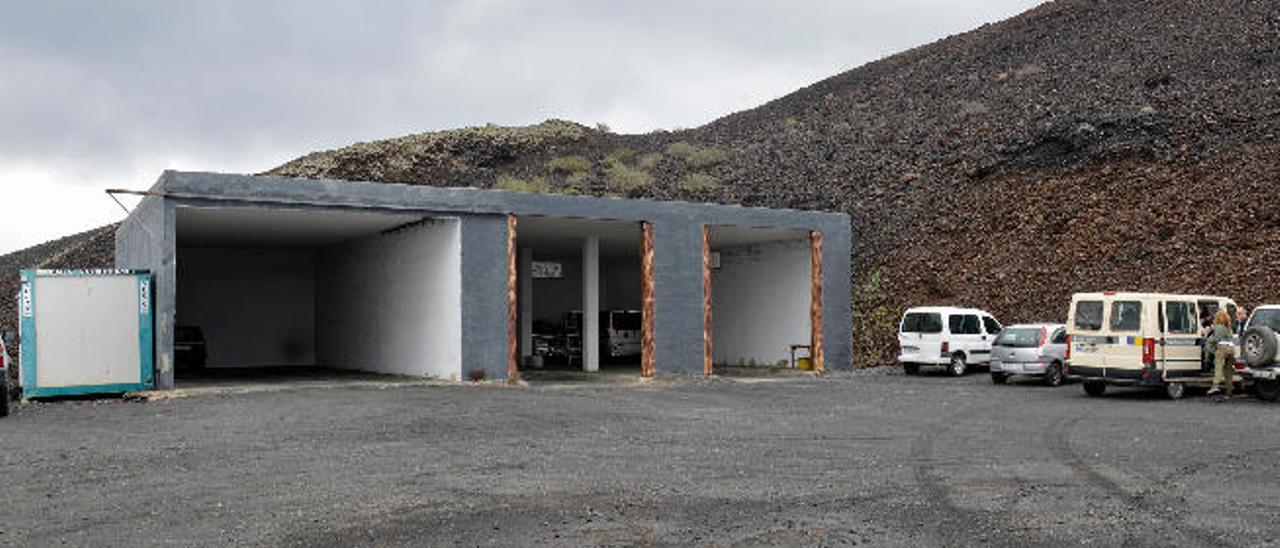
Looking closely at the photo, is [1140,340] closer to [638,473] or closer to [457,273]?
[638,473]

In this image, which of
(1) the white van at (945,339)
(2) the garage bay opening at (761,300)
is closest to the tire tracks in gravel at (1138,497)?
(1) the white van at (945,339)

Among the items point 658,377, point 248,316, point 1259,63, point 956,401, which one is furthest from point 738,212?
point 1259,63

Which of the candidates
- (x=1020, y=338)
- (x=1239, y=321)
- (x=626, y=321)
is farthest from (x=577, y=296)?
(x=1239, y=321)

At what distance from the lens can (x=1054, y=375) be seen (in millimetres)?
22406

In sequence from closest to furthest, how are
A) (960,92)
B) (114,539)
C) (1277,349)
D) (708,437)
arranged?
1. (114,539)
2. (708,437)
3. (1277,349)
4. (960,92)

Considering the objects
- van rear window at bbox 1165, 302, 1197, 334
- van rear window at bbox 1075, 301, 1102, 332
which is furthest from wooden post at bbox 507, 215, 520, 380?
van rear window at bbox 1165, 302, 1197, 334

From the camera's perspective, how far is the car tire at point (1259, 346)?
57.2ft

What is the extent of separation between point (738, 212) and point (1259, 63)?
28.7 metres

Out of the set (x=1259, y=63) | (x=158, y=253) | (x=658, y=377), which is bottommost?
(x=658, y=377)

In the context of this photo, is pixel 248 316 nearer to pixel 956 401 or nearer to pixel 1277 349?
pixel 956 401

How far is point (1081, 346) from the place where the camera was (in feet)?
61.7

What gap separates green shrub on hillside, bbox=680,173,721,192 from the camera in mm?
49575

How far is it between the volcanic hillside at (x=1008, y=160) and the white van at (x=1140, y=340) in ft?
36.9

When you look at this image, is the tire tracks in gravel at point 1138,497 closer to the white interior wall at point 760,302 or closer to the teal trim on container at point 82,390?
the white interior wall at point 760,302
